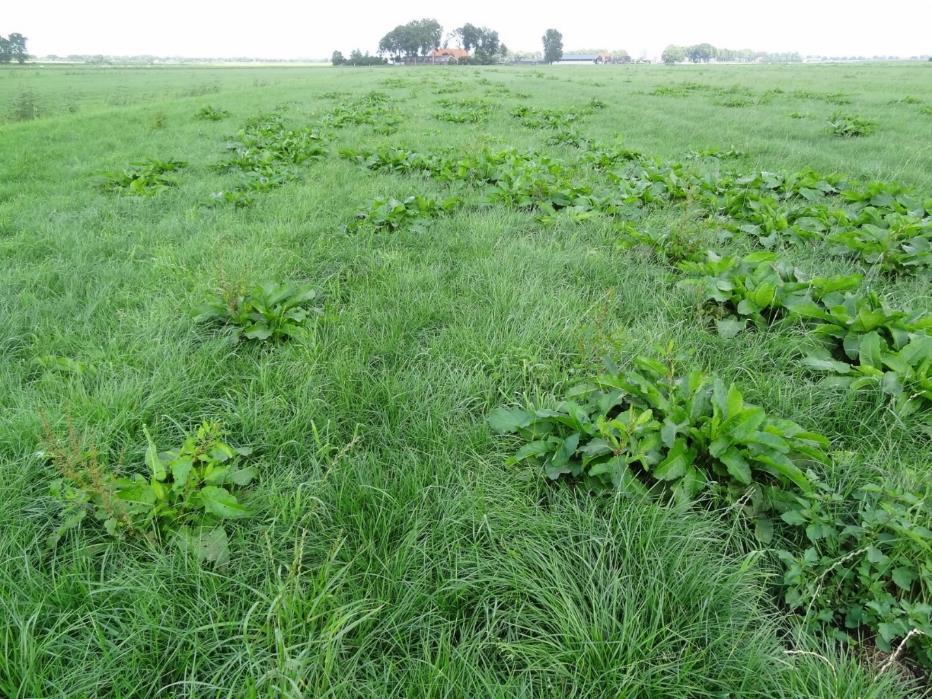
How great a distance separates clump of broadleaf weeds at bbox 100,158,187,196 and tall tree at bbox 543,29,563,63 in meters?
Result: 117

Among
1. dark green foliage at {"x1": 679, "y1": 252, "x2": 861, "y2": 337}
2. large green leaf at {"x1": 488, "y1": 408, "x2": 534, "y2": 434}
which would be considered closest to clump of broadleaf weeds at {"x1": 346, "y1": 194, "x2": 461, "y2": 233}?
dark green foliage at {"x1": 679, "y1": 252, "x2": 861, "y2": 337}

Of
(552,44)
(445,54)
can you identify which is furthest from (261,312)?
(552,44)

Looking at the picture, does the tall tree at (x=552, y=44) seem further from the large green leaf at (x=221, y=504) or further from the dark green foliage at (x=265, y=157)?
the large green leaf at (x=221, y=504)

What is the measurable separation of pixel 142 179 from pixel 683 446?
7.33 meters

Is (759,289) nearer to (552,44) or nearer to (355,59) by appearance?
(355,59)

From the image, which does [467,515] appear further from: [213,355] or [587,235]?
[587,235]

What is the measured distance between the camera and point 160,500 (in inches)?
68.4

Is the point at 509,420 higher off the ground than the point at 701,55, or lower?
lower

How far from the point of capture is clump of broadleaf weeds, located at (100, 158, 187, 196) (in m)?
6.23

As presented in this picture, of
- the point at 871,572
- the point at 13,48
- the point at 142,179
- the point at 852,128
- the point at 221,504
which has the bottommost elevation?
the point at 871,572

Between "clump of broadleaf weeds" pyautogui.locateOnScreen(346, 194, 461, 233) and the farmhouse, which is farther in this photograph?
the farmhouse

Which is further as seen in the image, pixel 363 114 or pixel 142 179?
pixel 363 114

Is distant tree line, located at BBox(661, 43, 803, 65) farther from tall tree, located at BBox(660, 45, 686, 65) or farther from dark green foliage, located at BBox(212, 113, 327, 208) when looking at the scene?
dark green foliage, located at BBox(212, 113, 327, 208)

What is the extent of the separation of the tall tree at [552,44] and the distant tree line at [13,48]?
90.2 metres
